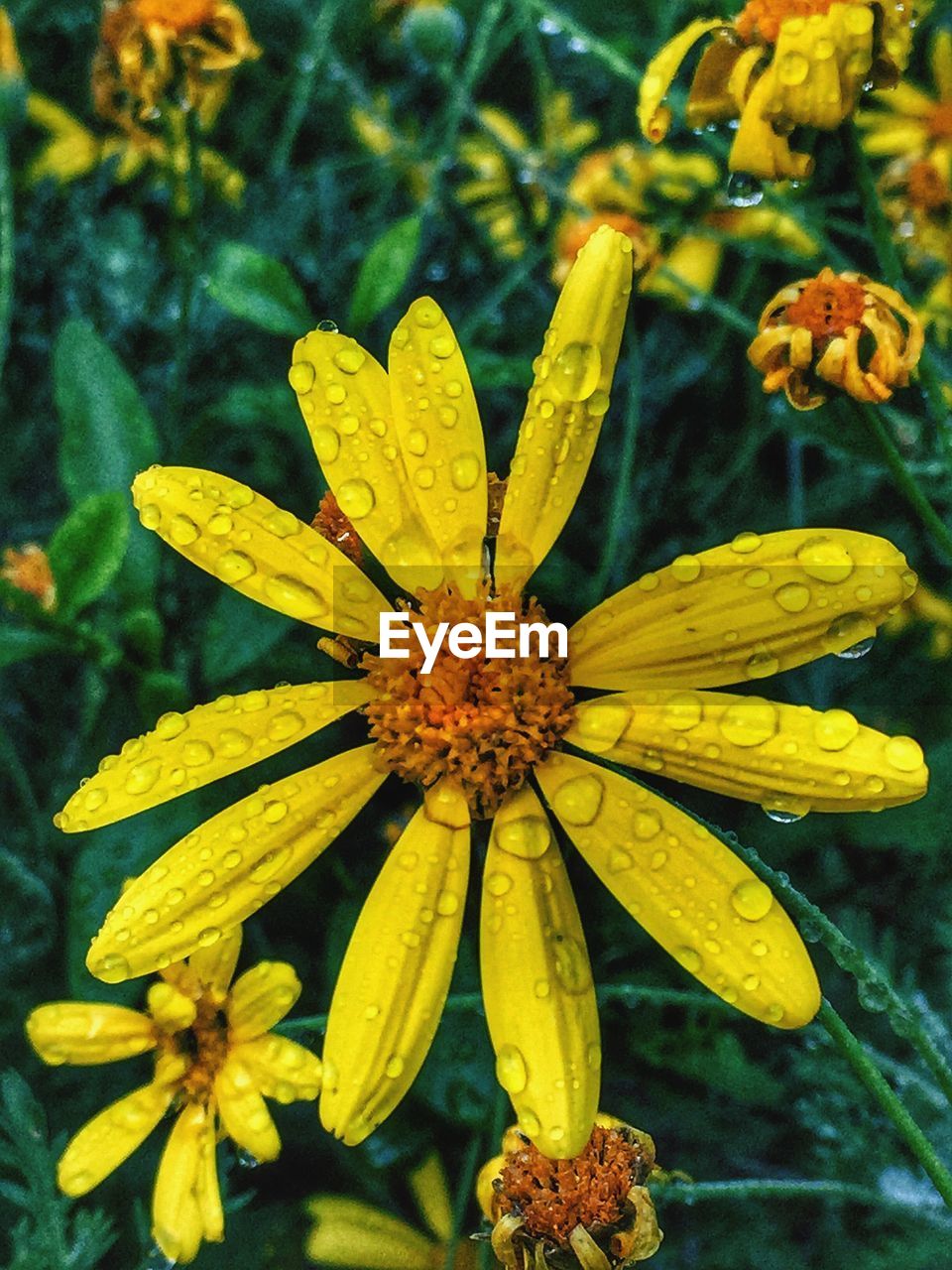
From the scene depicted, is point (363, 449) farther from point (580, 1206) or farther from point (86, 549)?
point (580, 1206)

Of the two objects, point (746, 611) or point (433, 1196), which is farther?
point (433, 1196)

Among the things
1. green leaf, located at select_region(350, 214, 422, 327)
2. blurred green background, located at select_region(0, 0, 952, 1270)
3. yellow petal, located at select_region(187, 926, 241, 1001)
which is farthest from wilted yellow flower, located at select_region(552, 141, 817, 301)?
yellow petal, located at select_region(187, 926, 241, 1001)

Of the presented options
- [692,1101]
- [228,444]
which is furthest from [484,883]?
[228,444]

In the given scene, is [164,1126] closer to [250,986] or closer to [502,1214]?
[250,986]

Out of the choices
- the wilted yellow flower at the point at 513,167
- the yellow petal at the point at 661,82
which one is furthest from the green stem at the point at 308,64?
the yellow petal at the point at 661,82

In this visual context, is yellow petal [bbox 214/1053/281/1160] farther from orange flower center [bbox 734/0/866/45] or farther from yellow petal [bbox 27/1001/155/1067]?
orange flower center [bbox 734/0/866/45]

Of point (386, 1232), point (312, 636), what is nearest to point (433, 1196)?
point (386, 1232)
